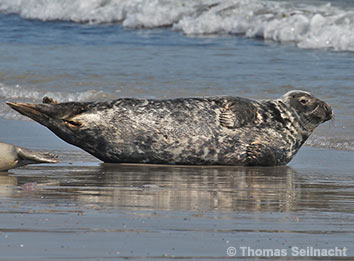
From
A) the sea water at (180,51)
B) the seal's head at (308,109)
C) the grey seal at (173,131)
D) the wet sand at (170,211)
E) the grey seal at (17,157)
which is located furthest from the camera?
the sea water at (180,51)

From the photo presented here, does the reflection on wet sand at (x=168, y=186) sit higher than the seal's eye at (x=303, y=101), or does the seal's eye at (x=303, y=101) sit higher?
the seal's eye at (x=303, y=101)

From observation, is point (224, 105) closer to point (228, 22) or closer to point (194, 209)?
point (194, 209)

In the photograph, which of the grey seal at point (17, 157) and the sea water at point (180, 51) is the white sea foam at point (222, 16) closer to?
the sea water at point (180, 51)

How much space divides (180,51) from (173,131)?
795 centimetres

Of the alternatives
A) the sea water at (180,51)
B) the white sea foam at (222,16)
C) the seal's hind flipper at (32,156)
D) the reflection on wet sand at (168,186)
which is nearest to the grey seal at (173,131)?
the reflection on wet sand at (168,186)

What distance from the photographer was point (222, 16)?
1817 centimetres

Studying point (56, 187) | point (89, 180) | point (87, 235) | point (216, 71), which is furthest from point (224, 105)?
point (216, 71)

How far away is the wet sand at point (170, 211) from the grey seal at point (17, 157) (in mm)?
80

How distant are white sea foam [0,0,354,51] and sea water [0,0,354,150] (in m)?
0.03

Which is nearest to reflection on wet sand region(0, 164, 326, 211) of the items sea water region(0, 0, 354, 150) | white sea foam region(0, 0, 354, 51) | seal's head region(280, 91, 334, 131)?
seal's head region(280, 91, 334, 131)

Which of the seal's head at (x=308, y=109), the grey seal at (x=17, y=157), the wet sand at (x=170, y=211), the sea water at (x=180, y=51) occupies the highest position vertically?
the sea water at (x=180, y=51)

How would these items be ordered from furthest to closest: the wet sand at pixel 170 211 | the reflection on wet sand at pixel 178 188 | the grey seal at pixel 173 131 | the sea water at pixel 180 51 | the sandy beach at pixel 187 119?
the sea water at pixel 180 51 < the grey seal at pixel 173 131 < the reflection on wet sand at pixel 178 188 < the sandy beach at pixel 187 119 < the wet sand at pixel 170 211

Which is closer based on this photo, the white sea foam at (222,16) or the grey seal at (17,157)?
the grey seal at (17,157)

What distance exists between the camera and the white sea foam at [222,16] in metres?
15.8
